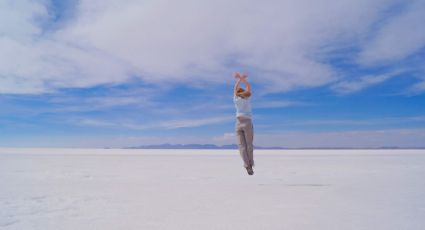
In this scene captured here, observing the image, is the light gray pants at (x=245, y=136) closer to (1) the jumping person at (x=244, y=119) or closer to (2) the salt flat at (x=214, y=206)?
(1) the jumping person at (x=244, y=119)

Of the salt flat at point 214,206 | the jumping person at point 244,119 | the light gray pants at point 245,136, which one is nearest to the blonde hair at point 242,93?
the jumping person at point 244,119

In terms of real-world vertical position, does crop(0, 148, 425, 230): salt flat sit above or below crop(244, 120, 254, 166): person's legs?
below

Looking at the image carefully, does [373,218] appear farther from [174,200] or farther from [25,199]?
[25,199]

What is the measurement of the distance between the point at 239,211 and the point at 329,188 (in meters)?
2.40

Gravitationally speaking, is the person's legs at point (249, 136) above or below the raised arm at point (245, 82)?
below

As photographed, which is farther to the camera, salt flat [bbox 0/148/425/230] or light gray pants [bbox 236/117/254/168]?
light gray pants [bbox 236/117/254/168]

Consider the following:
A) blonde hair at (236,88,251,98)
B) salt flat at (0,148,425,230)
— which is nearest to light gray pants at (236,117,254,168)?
blonde hair at (236,88,251,98)

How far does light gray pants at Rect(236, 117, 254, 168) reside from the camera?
7500 mm

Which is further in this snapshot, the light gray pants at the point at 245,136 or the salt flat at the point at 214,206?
the light gray pants at the point at 245,136

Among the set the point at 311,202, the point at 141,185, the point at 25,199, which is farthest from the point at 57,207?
the point at 311,202

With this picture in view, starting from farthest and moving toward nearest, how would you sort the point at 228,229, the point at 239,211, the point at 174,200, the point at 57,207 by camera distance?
the point at 174,200 < the point at 57,207 < the point at 239,211 < the point at 228,229

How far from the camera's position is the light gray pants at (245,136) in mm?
7500

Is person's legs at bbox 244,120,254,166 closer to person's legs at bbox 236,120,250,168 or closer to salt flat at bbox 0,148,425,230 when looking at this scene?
person's legs at bbox 236,120,250,168

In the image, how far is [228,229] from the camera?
119 inches
